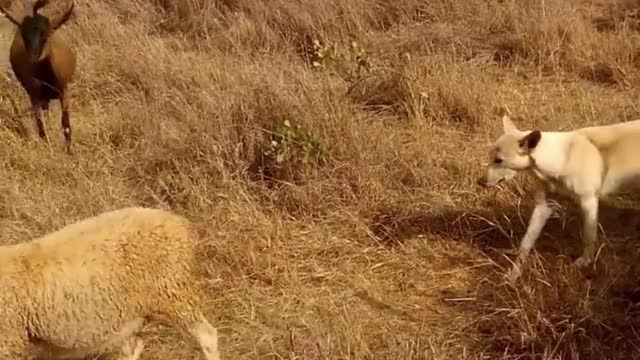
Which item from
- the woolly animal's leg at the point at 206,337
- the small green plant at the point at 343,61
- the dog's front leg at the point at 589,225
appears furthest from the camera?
the small green plant at the point at 343,61

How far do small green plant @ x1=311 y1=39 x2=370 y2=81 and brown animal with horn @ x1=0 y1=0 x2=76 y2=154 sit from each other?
213cm

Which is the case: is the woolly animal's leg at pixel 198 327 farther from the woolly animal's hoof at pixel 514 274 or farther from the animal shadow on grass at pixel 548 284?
the woolly animal's hoof at pixel 514 274

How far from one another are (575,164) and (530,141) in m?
0.28

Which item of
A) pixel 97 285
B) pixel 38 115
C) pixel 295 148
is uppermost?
pixel 97 285

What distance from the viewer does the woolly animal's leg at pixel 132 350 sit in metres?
4.96

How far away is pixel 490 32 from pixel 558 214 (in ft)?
12.5

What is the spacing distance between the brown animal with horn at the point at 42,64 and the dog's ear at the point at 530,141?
12.9 ft

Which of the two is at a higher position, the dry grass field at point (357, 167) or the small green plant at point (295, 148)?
the small green plant at point (295, 148)

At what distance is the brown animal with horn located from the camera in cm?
816

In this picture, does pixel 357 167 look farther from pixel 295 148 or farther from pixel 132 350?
pixel 132 350

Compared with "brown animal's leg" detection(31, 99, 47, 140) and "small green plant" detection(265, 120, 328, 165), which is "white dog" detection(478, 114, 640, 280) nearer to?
"small green plant" detection(265, 120, 328, 165)

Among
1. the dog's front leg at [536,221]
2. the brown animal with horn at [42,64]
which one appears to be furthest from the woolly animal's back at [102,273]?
the brown animal with horn at [42,64]

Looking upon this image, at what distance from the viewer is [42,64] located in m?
8.34

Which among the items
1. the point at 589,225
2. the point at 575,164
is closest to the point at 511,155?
the point at 575,164
